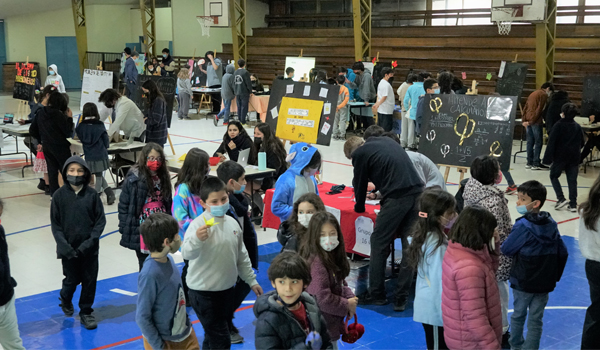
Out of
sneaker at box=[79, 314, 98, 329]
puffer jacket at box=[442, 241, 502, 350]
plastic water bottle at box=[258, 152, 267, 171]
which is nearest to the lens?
puffer jacket at box=[442, 241, 502, 350]

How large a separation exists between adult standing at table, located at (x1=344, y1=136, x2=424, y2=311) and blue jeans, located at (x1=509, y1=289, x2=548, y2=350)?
0.96 metres

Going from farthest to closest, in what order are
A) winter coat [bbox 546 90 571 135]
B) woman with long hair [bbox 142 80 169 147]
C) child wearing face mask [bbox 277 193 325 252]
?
winter coat [bbox 546 90 571 135]
woman with long hair [bbox 142 80 169 147]
child wearing face mask [bbox 277 193 325 252]

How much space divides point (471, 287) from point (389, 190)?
1893 mm

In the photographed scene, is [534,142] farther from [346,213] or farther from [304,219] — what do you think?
[304,219]

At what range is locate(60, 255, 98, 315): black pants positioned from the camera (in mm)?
4746

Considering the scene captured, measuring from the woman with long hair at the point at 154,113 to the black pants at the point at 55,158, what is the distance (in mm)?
1846

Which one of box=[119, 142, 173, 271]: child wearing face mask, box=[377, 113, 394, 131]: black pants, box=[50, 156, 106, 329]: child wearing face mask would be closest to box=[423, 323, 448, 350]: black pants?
box=[119, 142, 173, 271]: child wearing face mask

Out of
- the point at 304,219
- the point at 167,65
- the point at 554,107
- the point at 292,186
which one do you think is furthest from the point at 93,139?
the point at 167,65

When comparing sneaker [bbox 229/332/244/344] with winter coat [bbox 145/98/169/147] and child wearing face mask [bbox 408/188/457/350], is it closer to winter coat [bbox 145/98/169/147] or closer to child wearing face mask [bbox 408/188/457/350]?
child wearing face mask [bbox 408/188/457/350]

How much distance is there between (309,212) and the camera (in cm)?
370

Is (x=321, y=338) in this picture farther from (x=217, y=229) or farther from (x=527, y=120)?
(x=527, y=120)

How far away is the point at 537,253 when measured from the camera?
389 centimetres

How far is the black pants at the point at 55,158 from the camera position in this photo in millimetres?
7598

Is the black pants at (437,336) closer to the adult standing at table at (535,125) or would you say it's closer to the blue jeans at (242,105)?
the adult standing at table at (535,125)
